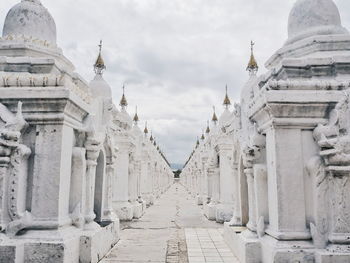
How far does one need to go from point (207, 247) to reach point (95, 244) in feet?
10.4

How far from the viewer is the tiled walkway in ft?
22.6

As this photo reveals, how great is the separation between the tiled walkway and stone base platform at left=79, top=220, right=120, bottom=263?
5.87 feet

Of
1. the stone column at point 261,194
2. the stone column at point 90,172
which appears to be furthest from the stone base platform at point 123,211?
the stone column at point 261,194

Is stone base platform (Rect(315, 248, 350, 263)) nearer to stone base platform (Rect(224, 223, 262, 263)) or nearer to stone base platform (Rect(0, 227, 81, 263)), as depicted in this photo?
stone base platform (Rect(224, 223, 262, 263))

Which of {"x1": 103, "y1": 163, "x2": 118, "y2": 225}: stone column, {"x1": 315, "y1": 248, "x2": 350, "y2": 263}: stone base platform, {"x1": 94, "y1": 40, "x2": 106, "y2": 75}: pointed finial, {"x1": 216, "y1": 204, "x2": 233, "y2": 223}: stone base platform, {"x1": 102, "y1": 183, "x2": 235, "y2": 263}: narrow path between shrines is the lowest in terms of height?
{"x1": 102, "y1": 183, "x2": 235, "y2": 263}: narrow path between shrines

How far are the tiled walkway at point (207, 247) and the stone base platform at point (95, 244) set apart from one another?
5.87ft

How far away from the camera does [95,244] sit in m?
6.14

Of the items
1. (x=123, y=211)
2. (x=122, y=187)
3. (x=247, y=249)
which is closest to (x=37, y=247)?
(x=247, y=249)

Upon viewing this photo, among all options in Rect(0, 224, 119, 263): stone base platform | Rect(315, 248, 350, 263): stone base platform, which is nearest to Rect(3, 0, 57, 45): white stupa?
Rect(0, 224, 119, 263): stone base platform

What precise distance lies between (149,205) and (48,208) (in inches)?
661

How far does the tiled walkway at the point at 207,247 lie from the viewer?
22.6 feet

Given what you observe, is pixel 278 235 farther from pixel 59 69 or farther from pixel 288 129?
pixel 59 69

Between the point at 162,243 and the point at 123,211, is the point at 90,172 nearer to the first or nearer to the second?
the point at 162,243

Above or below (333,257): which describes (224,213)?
below
